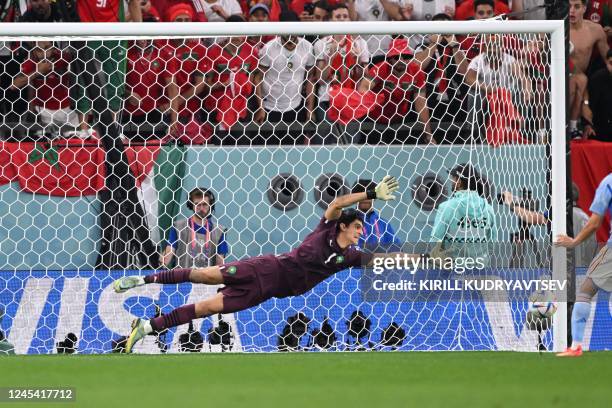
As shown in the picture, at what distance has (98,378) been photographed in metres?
6.64

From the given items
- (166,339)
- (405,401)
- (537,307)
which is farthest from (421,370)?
(166,339)

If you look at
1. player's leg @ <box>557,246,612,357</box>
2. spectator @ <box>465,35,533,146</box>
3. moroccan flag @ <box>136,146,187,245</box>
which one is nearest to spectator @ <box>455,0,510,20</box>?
spectator @ <box>465,35,533,146</box>

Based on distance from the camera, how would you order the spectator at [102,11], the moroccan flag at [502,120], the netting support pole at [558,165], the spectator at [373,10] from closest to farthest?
the netting support pole at [558,165] < the moroccan flag at [502,120] < the spectator at [102,11] < the spectator at [373,10]

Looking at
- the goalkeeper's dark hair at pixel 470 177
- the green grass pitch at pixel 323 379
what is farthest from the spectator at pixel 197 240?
the goalkeeper's dark hair at pixel 470 177

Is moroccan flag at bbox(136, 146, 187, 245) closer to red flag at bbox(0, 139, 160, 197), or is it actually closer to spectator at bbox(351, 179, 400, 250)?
red flag at bbox(0, 139, 160, 197)

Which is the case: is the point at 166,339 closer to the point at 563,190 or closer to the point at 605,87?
the point at 563,190

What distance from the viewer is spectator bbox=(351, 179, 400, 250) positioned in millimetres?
10070

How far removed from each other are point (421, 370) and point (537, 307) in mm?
2557

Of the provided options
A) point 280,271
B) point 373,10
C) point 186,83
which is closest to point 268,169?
point 280,271

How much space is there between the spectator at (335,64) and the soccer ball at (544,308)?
9.24 ft

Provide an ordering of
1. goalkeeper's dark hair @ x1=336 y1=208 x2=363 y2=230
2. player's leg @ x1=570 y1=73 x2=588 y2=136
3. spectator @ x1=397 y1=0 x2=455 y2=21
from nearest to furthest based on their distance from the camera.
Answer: goalkeeper's dark hair @ x1=336 y1=208 x2=363 y2=230 → player's leg @ x1=570 y1=73 x2=588 y2=136 → spectator @ x1=397 y1=0 x2=455 y2=21

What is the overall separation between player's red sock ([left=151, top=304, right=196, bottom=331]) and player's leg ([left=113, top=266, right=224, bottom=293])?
0.22 m

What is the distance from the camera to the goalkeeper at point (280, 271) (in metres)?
9.34

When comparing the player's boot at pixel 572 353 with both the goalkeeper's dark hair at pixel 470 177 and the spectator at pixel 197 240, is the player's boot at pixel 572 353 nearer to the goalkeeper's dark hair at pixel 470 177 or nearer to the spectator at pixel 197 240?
the goalkeeper's dark hair at pixel 470 177
